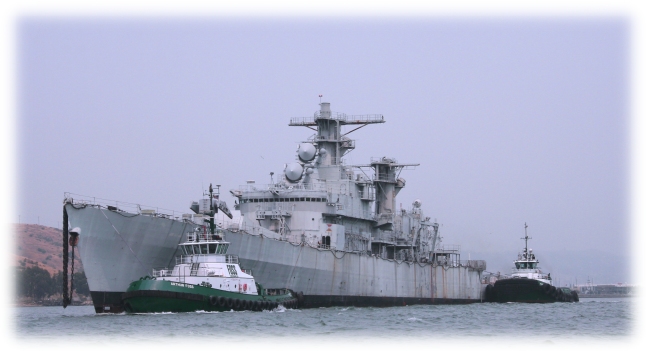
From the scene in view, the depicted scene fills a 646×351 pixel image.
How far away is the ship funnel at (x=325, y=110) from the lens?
5753cm

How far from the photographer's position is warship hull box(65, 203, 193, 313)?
37969mm

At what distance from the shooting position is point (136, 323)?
3241cm

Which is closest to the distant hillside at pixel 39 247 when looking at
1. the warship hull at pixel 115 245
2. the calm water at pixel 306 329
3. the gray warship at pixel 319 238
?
the gray warship at pixel 319 238

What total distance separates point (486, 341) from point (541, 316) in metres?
15.2

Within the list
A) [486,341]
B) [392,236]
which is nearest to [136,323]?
[486,341]

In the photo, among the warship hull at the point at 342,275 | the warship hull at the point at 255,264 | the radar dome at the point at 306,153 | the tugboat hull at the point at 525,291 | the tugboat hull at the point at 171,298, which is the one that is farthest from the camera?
the tugboat hull at the point at 525,291

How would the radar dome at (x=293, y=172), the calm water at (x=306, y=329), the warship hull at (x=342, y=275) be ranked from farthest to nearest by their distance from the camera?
1. the radar dome at (x=293, y=172)
2. the warship hull at (x=342, y=275)
3. the calm water at (x=306, y=329)

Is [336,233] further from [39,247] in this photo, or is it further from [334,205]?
[39,247]

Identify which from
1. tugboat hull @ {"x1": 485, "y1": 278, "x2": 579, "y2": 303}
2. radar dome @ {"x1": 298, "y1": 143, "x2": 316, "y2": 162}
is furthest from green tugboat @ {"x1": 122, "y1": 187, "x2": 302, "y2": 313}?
tugboat hull @ {"x1": 485, "y1": 278, "x2": 579, "y2": 303}

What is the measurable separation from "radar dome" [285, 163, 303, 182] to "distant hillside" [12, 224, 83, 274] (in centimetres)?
5963

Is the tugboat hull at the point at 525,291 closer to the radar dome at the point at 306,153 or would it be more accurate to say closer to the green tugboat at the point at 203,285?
the radar dome at the point at 306,153

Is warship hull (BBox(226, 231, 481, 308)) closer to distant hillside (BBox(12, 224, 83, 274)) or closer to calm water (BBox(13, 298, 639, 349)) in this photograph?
calm water (BBox(13, 298, 639, 349))

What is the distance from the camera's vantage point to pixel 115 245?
38656 millimetres

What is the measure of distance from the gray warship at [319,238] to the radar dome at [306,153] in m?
0.06
